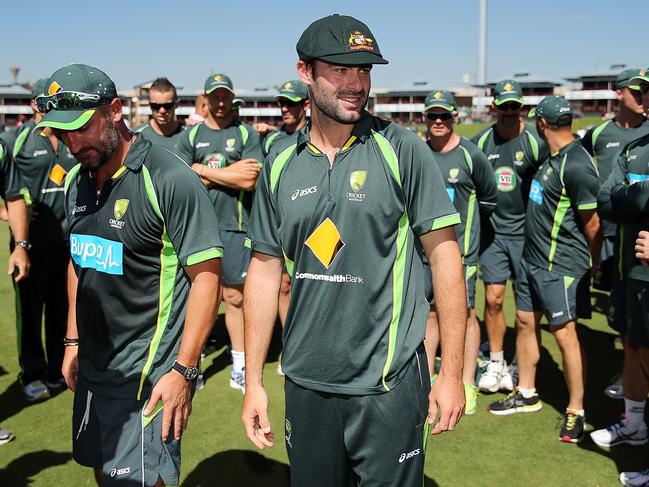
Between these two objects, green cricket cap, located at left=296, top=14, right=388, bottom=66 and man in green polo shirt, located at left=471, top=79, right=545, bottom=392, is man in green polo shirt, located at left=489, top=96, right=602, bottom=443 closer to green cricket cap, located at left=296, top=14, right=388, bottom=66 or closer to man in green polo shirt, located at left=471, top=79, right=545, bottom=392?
man in green polo shirt, located at left=471, top=79, right=545, bottom=392

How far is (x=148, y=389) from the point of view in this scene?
2855 mm

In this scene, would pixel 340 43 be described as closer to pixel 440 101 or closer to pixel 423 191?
pixel 423 191

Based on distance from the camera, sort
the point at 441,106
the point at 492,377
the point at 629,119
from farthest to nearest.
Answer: the point at 629,119
the point at 492,377
the point at 441,106

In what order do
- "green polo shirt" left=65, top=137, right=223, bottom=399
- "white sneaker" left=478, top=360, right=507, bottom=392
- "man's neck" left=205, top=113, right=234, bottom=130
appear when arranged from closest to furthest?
"green polo shirt" left=65, top=137, right=223, bottom=399 → "white sneaker" left=478, top=360, right=507, bottom=392 → "man's neck" left=205, top=113, right=234, bottom=130

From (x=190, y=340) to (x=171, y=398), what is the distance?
0.26 m

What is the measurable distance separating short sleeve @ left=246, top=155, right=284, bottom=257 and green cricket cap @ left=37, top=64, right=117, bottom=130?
0.82 m

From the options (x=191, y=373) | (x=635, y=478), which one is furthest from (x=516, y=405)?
(x=191, y=373)

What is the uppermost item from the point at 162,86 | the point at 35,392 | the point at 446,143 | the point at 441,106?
the point at 162,86

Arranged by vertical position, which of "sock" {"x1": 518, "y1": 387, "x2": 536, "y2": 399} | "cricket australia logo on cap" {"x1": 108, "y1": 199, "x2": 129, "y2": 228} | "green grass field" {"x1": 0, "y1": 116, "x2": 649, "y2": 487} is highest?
"cricket australia logo on cap" {"x1": 108, "y1": 199, "x2": 129, "y2": 228}

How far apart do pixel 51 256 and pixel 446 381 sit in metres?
4.73

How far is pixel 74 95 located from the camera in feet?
8.69

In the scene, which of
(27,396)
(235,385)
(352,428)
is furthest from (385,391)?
(27,396)

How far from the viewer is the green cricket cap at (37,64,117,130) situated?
2631 mm

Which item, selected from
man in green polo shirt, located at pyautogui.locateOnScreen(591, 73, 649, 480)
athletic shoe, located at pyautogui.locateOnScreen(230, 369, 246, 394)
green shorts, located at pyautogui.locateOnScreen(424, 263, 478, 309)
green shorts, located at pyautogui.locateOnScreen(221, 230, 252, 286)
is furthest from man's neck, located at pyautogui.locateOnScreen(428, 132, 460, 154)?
athletic shoe, located at pyautogui.locateOnScreen(230, 369, 246, 394)
